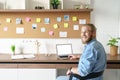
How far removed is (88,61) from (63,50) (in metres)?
1.24

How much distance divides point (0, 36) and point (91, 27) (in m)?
1.99

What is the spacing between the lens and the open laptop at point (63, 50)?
3532mm

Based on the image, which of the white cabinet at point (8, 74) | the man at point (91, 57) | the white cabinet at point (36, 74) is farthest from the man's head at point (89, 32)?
the white cabinet at point (8, 74)

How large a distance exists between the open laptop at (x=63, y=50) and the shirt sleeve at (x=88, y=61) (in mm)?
1085

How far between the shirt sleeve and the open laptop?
3.56ft

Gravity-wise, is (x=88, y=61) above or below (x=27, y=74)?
above

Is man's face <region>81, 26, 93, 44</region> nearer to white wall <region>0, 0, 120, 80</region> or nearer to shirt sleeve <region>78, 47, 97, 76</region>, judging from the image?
shirt sleeve <region>78, 47, 97, 76</region>

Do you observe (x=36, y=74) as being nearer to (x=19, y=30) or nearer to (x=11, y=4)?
(x=19, y=30)

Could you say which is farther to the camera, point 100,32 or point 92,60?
point 100,32

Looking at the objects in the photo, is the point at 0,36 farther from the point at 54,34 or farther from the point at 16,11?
the point at 54,34

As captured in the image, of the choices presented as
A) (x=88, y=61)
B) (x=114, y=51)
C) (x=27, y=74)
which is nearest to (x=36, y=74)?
(x=27, y=74)

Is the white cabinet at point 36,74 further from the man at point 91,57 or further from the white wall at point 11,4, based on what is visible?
the white wall at point 11,4

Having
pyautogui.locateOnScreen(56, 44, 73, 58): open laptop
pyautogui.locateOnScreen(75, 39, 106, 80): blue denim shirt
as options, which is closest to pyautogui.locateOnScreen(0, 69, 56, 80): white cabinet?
pyautogui.locateOnScreen(56, 44, 73, 58): open laptop

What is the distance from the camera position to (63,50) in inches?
141
